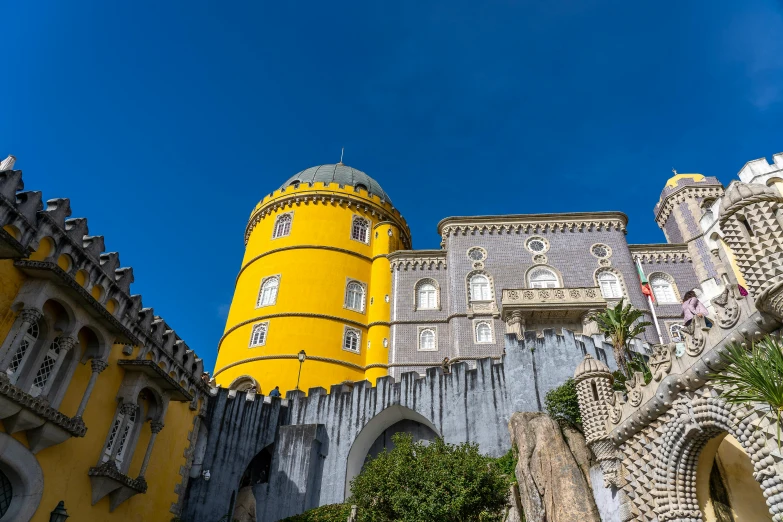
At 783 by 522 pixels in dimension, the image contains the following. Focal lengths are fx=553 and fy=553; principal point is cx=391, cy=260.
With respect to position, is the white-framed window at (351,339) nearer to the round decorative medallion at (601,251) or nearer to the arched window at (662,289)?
the round decorative medallion at (601,251)

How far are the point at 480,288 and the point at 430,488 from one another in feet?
60.8

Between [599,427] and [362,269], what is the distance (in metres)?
21.6

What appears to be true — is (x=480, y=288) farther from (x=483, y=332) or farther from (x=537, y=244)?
(x=537, y=244)

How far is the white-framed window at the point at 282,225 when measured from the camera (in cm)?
3481

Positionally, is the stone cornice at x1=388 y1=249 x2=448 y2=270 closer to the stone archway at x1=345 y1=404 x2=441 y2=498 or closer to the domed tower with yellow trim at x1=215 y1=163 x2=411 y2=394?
the domed tower with yellow trim at x1=215 y1=163 x2=411 y2=394

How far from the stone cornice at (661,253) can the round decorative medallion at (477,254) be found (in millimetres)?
8474

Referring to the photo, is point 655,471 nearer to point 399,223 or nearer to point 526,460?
point 526,460

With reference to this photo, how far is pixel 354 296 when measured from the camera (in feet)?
107

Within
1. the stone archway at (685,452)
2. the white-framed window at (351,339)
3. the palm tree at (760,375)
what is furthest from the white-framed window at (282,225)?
the palm tree at (760,375)

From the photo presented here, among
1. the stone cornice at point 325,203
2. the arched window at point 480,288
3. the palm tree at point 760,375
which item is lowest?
the palm tree at point 760,375

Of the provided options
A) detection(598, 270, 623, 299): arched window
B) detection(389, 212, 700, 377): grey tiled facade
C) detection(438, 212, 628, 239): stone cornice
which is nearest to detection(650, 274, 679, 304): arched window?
detection(389, 212, 700, 377): grey tiled facade

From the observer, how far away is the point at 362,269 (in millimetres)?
33844

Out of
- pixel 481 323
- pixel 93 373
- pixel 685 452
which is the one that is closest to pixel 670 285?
pixel 481 323

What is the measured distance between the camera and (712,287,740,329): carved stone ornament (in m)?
10.1
